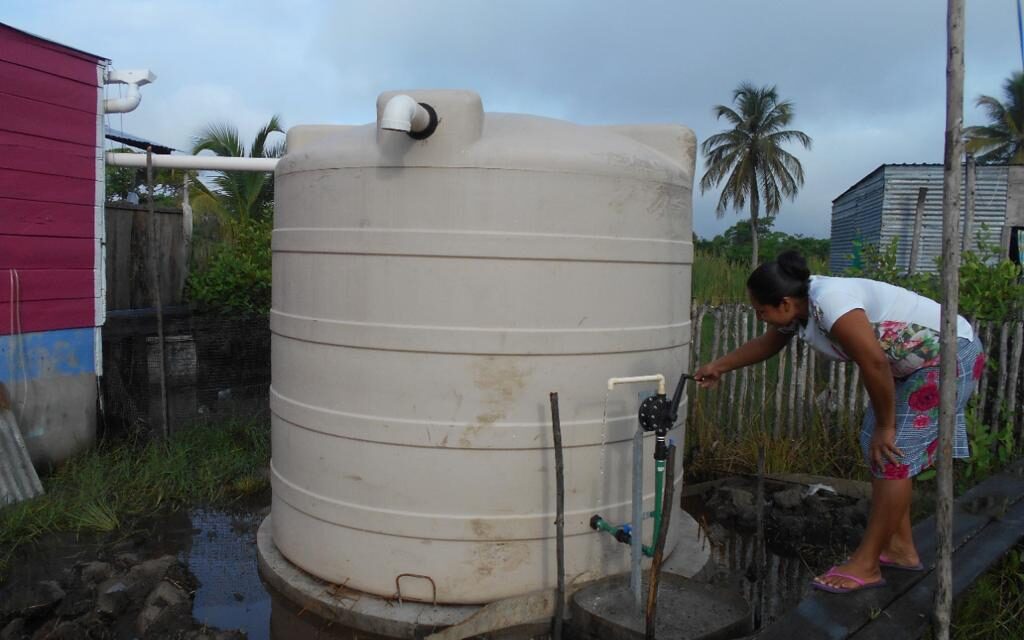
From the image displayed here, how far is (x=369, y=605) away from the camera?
11.5 feet

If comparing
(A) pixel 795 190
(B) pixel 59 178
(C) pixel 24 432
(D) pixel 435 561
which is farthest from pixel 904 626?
(A) pixel 795 190

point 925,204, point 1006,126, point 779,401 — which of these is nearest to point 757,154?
point 1006,126

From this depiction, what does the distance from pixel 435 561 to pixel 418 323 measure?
1.07m

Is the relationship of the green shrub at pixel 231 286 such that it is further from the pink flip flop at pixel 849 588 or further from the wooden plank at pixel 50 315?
the pink flip flop at pixel 849 588

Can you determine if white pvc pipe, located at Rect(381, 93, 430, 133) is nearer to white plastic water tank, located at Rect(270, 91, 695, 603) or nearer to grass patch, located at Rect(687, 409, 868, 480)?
white plastic water tank, located at Rect(270, 91, 695, 603)

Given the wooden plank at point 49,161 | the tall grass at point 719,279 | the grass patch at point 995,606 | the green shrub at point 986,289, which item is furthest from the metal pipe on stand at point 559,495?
the tall grass at point 719,279

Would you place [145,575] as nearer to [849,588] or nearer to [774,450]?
[849,588]

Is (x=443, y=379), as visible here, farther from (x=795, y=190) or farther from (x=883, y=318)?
(x=795, y=190)

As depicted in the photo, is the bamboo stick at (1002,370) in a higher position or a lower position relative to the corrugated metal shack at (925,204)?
lower

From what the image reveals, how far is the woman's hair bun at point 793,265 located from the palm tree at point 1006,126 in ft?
103

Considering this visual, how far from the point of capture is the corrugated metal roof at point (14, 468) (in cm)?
498

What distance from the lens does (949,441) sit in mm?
2541

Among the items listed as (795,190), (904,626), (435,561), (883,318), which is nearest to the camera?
(904,626)

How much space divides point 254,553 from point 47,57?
396 centimetres
